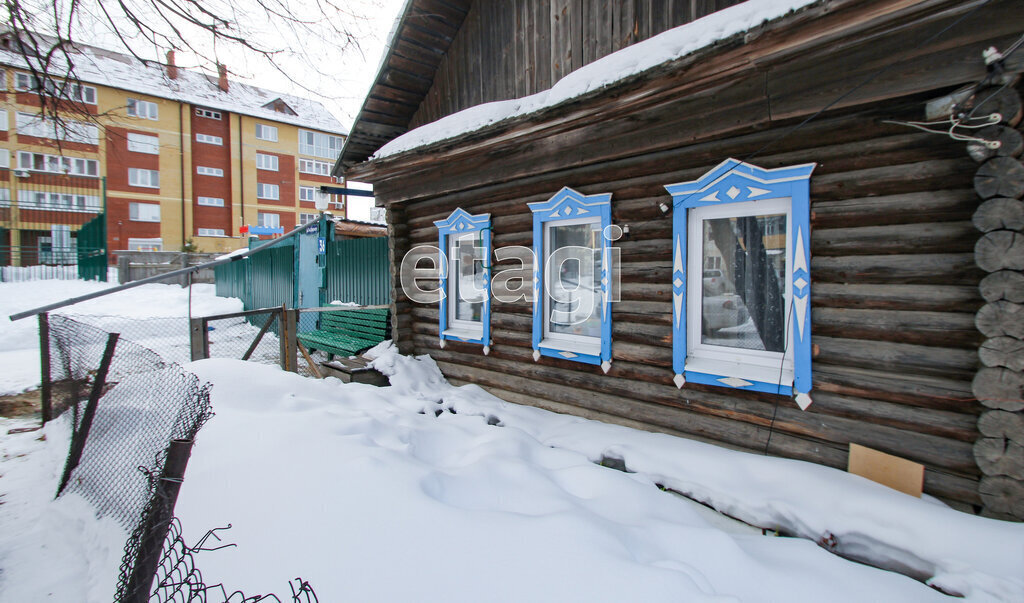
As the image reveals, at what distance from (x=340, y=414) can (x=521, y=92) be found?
434cm

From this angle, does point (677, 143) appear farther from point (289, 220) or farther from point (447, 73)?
point (289, 220)

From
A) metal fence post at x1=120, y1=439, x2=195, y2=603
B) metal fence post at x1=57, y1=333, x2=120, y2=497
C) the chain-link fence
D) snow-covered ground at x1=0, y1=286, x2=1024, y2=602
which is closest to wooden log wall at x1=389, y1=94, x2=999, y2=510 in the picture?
snow-covered ground at x1=0, y1=286, x2=1024, y2=602

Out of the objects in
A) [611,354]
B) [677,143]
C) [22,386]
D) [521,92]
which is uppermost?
[521,92]

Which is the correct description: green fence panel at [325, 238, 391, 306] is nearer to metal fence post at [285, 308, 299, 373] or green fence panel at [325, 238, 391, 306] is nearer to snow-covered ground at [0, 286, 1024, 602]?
metal fence post at [285, 308, 299, 373]

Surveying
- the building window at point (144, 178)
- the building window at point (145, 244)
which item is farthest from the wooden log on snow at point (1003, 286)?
the building window at point (144, 178)

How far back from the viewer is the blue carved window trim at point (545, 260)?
457 centimetres

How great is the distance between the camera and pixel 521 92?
5.72 m

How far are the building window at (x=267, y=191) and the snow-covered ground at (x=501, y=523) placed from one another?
105 ft

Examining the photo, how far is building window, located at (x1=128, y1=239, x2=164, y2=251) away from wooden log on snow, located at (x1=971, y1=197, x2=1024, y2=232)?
34849 millimetres

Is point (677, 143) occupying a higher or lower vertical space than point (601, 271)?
higher

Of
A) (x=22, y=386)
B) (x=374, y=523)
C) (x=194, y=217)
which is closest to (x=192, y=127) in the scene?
(x=194, y=217)

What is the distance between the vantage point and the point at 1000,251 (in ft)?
8.47

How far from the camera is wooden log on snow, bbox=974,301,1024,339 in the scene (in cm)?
255

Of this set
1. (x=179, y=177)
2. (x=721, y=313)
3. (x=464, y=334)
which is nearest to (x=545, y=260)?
(x=464, y=334)
